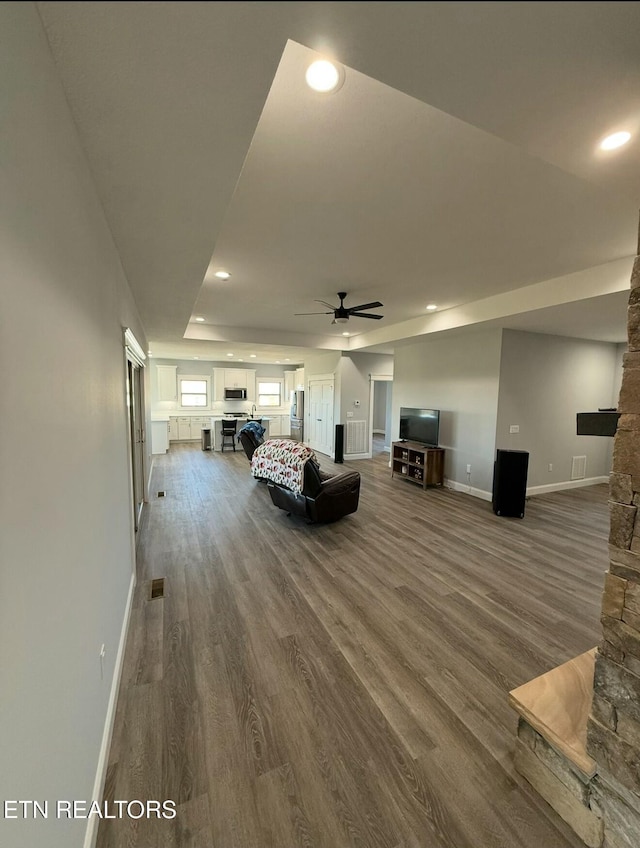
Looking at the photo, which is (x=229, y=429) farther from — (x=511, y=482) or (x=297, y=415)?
(x=511, y=482)

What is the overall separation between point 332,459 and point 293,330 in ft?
11.1

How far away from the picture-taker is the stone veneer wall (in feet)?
3.88

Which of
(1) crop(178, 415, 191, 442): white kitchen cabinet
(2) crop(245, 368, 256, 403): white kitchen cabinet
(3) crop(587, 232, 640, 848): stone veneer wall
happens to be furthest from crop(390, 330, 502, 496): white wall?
(1) crop(178, 415, 191, 442): white kitchen cabinet

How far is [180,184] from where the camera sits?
155 centimetres

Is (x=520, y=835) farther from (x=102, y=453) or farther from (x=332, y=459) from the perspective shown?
(x=332, y=459)

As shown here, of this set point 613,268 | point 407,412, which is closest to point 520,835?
point 613,268

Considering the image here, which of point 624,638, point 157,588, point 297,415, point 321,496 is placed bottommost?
point 157,588

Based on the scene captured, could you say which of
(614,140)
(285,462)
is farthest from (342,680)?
(614,140)

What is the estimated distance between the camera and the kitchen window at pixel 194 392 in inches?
417

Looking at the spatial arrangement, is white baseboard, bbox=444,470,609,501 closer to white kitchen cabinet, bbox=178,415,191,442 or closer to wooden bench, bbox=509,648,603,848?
wooden bench, bbox=509,648,603,848

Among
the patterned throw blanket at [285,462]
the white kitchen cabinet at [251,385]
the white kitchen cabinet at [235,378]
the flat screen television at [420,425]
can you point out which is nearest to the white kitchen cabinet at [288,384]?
the white kitchen cabinet at [251,385]

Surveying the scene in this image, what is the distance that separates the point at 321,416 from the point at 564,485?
18.0 feet

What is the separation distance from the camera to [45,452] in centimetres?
96

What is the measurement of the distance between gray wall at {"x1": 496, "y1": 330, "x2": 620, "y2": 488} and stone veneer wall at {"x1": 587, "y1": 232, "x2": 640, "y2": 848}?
445 cm
